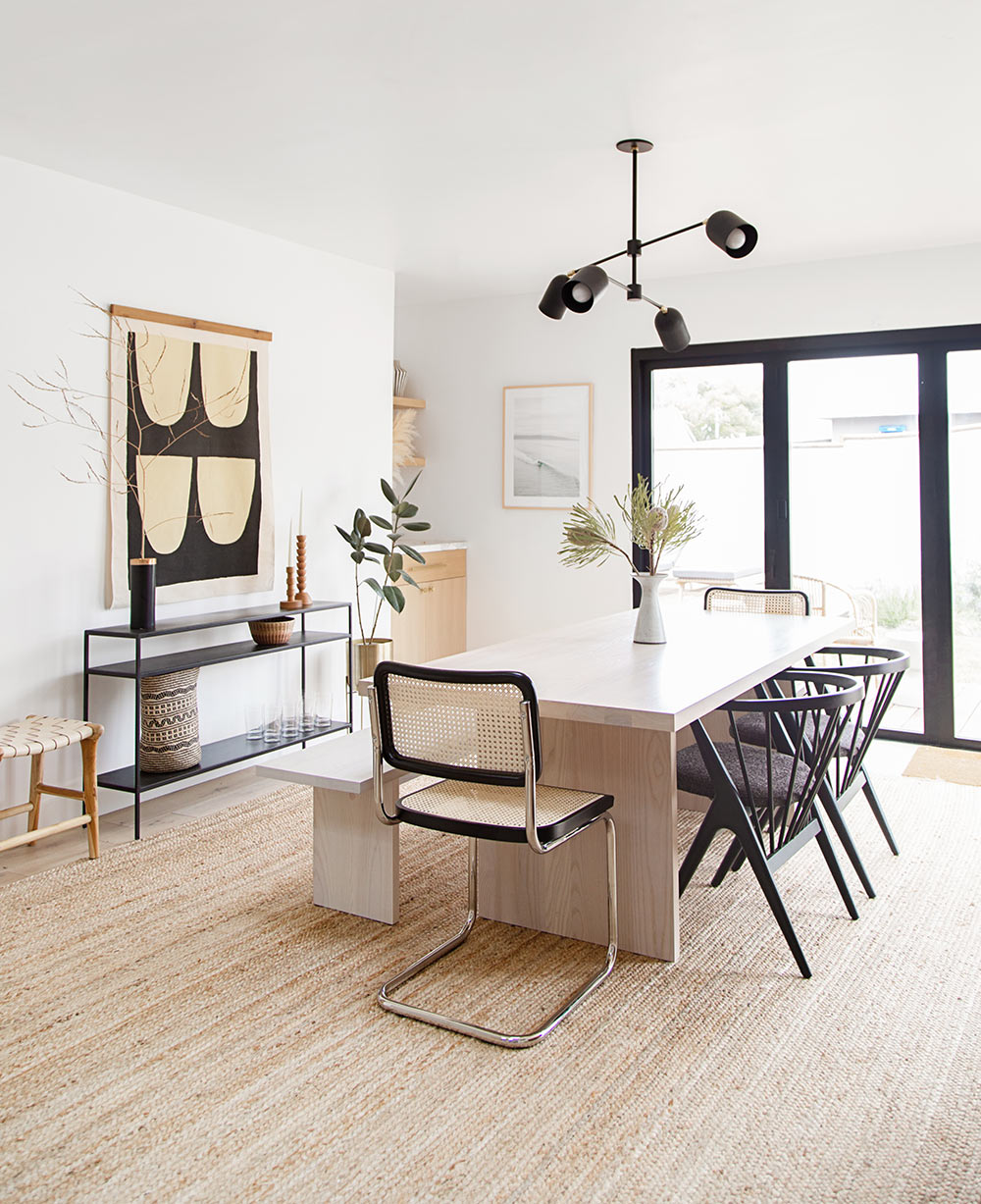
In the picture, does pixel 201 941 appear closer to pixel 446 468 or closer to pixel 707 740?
pixel 707 740

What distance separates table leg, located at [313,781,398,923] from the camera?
115 inches

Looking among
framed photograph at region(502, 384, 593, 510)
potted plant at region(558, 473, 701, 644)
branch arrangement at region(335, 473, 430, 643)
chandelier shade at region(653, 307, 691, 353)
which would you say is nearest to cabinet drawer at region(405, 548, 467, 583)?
framed photograph at region(502, 384, 593, 510)

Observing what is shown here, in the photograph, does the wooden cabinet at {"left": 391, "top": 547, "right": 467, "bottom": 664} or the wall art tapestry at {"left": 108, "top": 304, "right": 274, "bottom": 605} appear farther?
the wooden cabinet at {"left": 391, "top": 547, "right": 467, "bottom": 664}

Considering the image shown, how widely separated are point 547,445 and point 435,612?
1173mm

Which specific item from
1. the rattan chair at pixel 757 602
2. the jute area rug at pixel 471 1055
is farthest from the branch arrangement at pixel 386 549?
the jute area rug at pixel 471 1055

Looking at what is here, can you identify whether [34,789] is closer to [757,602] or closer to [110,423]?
[110,423]

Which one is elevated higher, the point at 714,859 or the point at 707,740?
the point at 707,740

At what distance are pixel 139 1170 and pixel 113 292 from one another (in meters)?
3.18

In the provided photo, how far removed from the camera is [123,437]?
400 centimetres

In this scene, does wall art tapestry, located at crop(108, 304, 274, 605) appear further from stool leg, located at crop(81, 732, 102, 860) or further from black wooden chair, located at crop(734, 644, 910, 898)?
black wooden chair, located at crop(734, 644, 910, 898)

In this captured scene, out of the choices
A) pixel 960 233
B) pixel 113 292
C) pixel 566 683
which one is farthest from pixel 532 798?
pixel 960 233

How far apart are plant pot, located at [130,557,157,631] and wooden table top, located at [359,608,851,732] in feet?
2.97

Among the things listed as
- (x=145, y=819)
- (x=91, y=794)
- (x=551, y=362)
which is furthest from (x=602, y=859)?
(x=551, y=362)

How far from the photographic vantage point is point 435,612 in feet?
19.6
